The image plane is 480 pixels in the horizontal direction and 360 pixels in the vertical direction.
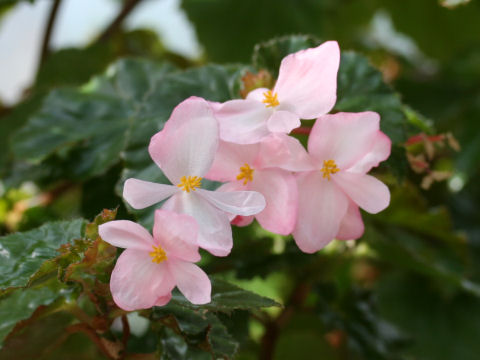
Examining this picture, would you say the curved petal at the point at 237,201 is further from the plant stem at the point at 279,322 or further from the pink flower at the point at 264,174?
the plant stem at the point at 279,322

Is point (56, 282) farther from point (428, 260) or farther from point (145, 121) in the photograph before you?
point (428, 260)

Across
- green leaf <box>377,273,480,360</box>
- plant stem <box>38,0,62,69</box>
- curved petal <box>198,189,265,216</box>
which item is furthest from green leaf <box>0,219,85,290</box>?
green leaf <box>377,273,480,360</box>

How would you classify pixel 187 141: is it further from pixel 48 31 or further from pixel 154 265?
pixel 48 31

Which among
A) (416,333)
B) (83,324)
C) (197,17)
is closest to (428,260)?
(416,333)

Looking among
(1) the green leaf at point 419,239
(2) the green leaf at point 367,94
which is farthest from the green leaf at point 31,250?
(1) the green leaf at point 419,239

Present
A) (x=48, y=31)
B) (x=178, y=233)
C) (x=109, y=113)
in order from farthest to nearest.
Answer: (x=48, y=31) < (x=109, y=113) < (x=178, y=233)

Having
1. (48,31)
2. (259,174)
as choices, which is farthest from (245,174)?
(48,31)
